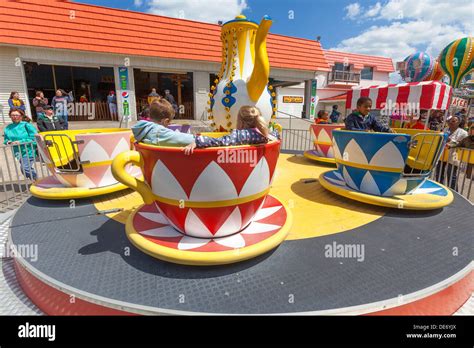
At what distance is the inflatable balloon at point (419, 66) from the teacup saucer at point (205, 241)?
17572mm

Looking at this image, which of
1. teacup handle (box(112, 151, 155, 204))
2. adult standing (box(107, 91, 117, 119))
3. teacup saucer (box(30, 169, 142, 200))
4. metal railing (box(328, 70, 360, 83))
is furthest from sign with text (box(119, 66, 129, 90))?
metal railing (box(328, 70, 360, 83))

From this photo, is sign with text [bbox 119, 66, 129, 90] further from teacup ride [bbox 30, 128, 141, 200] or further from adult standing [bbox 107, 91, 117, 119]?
teacup ride [bbox 30, 128, 141, 200]

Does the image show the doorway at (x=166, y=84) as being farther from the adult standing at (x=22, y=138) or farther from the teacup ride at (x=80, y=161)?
the teacup ride at (x=80, y=161)

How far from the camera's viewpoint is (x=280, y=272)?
1.61 m

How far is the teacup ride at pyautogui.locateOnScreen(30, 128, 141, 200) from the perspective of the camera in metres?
2.74

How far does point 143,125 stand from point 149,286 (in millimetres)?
1000

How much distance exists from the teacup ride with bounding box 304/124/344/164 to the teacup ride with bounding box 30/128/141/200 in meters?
3.34

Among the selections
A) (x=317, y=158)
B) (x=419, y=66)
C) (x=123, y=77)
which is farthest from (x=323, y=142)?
(x=419, y=66)

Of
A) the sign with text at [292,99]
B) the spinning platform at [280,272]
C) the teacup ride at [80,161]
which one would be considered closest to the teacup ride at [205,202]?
the spinning platform at [280,272]

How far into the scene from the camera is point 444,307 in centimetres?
155
